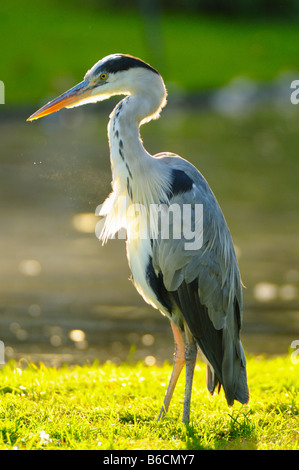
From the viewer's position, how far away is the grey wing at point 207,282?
483 cm

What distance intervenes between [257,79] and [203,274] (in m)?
26.8

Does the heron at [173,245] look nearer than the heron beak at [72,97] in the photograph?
Yes

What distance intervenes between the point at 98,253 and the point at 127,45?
924 inches

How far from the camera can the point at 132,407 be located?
16.8ft

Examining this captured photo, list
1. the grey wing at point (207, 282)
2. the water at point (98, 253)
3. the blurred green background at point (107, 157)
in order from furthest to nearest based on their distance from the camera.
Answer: the blurred green background at point (107, 157) < the water at point (98, 253) < the grey wing at point (207, 282)

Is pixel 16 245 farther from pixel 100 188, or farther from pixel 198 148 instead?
pixel 198 148

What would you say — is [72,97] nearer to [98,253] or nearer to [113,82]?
[113,82]

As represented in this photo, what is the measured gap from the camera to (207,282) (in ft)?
15.9

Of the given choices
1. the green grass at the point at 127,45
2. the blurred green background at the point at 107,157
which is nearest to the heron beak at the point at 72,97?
the blurred green background at the point at 107,157

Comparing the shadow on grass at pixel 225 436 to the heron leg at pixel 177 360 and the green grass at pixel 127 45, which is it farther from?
the green grass at pixel 127 45

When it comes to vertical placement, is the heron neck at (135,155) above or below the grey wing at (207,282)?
above

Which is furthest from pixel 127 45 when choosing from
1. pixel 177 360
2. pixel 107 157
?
pixel 177 360

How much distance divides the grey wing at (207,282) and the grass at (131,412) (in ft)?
0.94

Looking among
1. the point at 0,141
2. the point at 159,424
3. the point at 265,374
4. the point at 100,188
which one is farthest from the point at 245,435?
the point at 0,141
